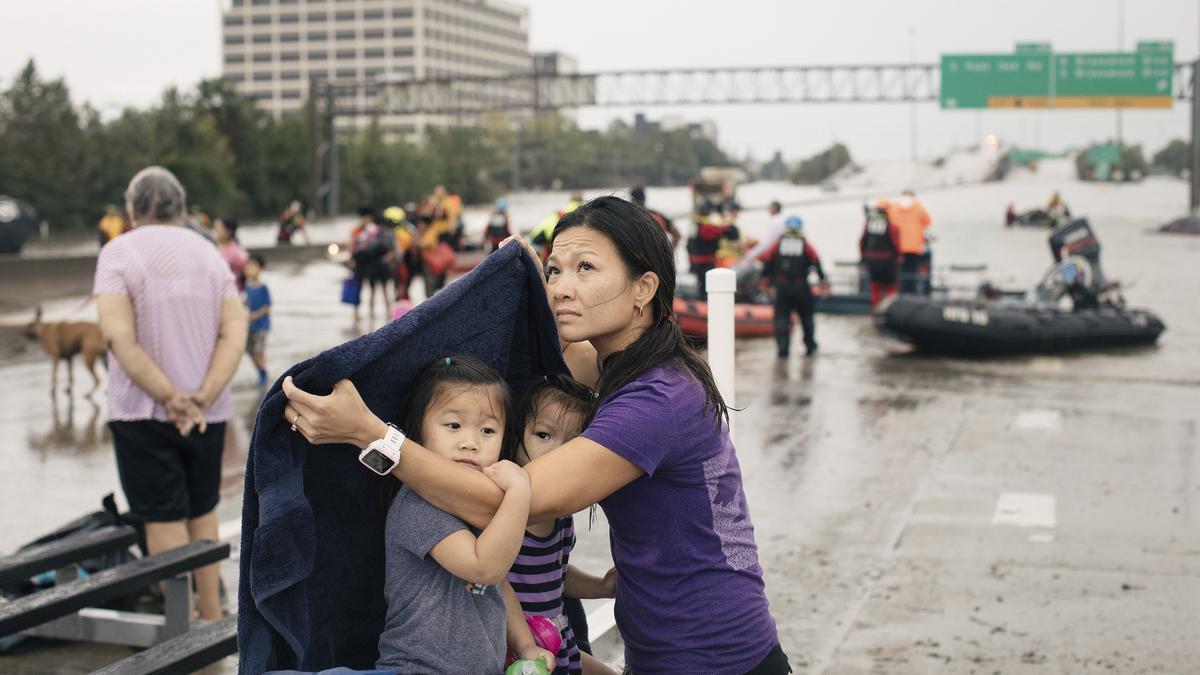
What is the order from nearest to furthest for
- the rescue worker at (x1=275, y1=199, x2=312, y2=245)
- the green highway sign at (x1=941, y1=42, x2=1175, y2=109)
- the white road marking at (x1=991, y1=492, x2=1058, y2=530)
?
the white road marking at (x1=991, y1=492, x2=1058, y2=530) → the rescue worker at (x1=275, y1=199, x2=312, y2=245) → the green highway sign at (x1=941, y1=42, x2=1175, y2=109)

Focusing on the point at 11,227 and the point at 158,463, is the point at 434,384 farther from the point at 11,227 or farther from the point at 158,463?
the point at 11,227

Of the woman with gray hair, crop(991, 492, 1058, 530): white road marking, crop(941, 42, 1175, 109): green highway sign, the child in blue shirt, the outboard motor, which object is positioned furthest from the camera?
crop(941, 42, 1175, 109): green highway sign

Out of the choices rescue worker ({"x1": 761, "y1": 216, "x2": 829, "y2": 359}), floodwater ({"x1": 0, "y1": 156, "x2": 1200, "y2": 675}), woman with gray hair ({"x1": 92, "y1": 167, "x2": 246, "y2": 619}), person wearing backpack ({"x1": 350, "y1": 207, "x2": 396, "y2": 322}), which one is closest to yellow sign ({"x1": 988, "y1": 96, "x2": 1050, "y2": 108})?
floodwater ({"x1": 0, "y1": 156, "x2": 1200, "y2": 675})

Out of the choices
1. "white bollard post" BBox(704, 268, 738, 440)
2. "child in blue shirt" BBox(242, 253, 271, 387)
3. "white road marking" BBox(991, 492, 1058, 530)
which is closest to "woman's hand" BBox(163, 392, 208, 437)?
"white bollard post" BBox(704, 268, 738, 440)

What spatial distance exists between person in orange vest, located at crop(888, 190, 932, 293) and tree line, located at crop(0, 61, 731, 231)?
8.46 m

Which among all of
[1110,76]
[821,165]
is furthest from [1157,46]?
[821,165]

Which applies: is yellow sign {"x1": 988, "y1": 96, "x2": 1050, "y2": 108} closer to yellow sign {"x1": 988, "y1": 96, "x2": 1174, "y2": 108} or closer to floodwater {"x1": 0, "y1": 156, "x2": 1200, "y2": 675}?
yellow sign {"x1": 988, "y1": 96, "x2": 1174, "y2": 108}

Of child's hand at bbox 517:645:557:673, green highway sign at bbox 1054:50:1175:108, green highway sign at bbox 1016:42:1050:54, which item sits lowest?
child's hand at bbox 517:645:557:673

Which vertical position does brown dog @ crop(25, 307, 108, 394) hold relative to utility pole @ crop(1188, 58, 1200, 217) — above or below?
below

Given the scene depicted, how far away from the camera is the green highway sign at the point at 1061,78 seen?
5359cm

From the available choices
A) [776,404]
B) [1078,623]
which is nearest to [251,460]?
[1078,623]

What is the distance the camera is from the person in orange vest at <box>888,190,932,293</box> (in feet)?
66.5

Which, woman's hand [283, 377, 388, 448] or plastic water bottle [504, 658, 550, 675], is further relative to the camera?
plastic water bottle [504, 658, 550, 675]

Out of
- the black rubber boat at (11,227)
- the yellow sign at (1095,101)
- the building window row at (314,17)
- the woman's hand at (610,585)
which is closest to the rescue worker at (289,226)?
the black rubber boat at (11,227)
